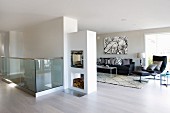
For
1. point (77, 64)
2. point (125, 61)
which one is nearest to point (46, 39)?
point (77, 64)

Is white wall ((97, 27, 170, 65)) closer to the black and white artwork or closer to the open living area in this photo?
the open living area

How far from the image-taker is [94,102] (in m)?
3.52

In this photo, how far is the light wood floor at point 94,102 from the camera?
3061 millimetres

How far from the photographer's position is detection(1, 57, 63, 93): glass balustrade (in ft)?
13.8

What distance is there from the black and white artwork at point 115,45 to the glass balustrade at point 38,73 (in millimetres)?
4562

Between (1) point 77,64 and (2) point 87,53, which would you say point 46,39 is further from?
(2) point 87,53

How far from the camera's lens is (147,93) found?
417 cm

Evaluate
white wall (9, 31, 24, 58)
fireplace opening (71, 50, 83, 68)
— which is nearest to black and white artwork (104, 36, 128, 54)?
fireplace opening (71, 50, 83, 68)

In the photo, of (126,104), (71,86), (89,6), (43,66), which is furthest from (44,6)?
(126,104)

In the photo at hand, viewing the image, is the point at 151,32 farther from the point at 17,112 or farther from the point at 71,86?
the point at 17,112

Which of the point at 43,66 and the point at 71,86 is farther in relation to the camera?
the point at 71,86

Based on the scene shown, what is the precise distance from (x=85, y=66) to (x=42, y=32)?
2.62 metres

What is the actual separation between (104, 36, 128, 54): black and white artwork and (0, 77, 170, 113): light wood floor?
395 cm

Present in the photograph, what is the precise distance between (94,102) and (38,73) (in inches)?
76.9
